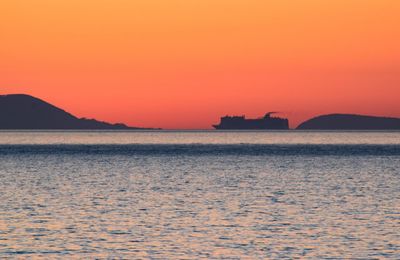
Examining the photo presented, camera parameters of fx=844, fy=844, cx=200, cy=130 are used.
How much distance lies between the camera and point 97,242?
128 feet

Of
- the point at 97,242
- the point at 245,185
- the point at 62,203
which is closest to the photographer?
the point at 97,242

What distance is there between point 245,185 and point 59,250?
42169 millimetres

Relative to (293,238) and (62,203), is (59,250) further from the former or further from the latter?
(62,203)

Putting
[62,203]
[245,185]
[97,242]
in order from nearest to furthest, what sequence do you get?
[97,242] → [62,203] → [245,185]

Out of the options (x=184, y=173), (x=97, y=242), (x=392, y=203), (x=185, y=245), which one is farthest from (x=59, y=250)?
(x=184, y=173)

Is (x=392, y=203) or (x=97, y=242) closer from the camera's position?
(x=97, y=242)

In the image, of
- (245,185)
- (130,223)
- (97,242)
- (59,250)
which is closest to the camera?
(59,250)

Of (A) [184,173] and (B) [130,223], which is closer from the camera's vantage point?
(B) [130,223]

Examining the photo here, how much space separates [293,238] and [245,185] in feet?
122

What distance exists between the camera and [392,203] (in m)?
58.5

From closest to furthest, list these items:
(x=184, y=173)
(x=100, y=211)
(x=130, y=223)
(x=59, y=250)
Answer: (x=59, y=250), (x=130, y=223), (x=100, y=211), (x=184, y=173)

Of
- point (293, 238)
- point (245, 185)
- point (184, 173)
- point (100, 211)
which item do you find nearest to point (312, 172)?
point (184, 173)

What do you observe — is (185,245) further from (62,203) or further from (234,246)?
(62,203)

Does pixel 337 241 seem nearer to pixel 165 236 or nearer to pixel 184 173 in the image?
pixel 165 236
